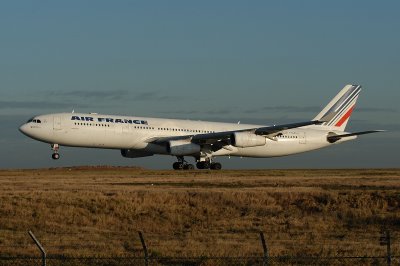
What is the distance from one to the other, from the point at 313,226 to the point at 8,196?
15277 mm

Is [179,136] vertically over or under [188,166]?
over

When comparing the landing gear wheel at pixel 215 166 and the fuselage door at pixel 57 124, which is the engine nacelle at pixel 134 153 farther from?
the fuselage door at pixel 57 124

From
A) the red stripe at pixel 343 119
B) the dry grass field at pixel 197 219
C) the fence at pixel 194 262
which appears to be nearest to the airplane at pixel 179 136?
the red stripe at pixel 343 119

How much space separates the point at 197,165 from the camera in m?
77.9

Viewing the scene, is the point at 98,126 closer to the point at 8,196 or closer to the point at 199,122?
the point at 199,122

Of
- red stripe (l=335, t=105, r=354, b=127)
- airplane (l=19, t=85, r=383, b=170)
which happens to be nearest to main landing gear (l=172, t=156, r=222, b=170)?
airplane (l=19, t=85, r=383, b=170)

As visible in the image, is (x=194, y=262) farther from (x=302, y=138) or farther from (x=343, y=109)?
(x=343, y=109)

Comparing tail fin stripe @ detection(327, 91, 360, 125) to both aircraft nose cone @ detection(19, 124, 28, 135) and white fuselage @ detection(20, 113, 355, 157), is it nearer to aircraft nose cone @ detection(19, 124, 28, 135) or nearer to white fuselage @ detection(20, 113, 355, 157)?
white fuselage @ detection(20, 113, 355, 157)

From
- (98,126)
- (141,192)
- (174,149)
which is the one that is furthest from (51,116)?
(141,192)

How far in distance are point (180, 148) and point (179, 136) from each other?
2.11 m

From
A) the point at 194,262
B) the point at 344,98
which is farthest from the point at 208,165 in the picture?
the point at 194,262

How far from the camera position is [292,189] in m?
46.1

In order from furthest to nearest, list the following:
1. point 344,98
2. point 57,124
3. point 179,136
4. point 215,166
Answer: point 344,98
point 215,166
point 179,136
point 57,124

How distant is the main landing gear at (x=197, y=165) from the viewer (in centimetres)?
7644
